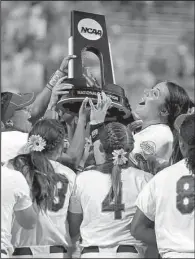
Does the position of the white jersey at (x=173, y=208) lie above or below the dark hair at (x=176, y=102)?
below

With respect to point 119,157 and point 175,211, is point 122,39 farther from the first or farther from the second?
point 175,211

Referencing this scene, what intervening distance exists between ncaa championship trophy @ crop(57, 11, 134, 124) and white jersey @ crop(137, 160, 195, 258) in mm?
647

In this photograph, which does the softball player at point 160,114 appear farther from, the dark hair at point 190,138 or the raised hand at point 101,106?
the dark hair at point 190,138

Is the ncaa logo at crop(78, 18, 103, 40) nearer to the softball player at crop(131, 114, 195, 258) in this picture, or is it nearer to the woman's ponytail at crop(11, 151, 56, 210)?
the woman's ponytail at crop(11, 151, 56, 210)

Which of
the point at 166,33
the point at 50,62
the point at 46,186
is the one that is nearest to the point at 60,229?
the point at 46,186

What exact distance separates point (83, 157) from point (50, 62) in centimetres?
124

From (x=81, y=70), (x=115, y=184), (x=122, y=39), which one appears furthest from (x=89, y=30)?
(x=122, y=39)

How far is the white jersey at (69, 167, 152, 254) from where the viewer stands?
215 cm

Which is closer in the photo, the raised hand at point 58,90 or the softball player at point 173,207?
the softball player at point 173,207

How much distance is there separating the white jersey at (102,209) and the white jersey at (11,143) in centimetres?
35


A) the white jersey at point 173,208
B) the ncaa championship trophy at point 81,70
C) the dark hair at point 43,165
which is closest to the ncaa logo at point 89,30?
the ncaa championship trophy at point 81,70

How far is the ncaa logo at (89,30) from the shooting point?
2.69 meters

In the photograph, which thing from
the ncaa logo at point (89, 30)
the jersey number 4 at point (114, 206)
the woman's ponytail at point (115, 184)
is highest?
the ncaa logo at point (89, 30)

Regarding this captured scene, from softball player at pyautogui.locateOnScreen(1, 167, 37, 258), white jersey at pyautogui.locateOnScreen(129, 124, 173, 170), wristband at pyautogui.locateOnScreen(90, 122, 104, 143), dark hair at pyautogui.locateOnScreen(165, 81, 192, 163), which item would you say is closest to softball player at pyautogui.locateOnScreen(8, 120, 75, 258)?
softball player at pyautogui.locateOnScreen(1, 167, 37, 258)
